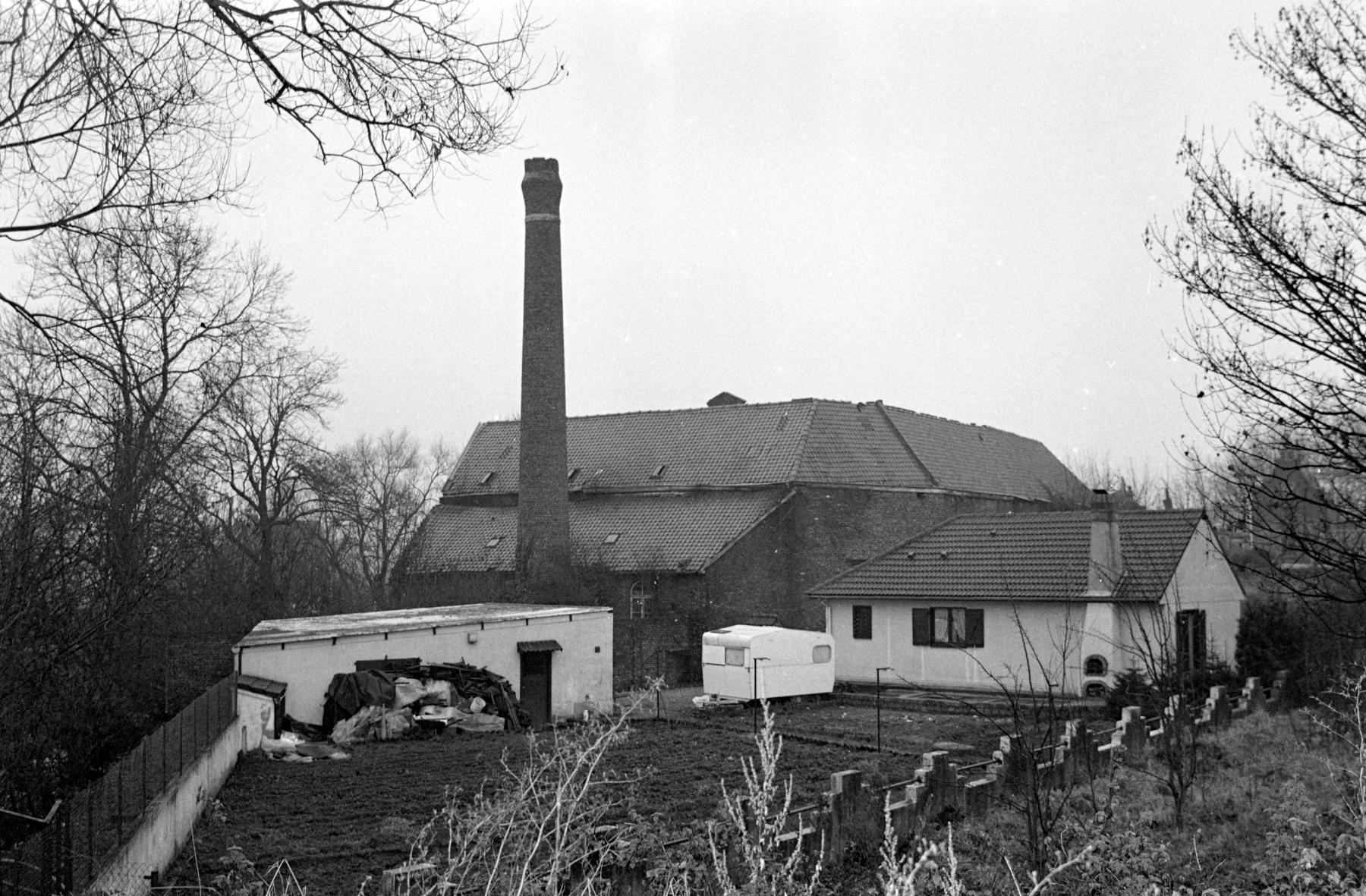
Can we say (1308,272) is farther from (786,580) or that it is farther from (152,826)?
(786,580)

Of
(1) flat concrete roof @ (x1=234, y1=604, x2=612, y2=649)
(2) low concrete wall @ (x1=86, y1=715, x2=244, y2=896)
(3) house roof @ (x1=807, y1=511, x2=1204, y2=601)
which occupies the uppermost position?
(3) house roof @ (x1=807, y1=511, x2=1204, y2=601)

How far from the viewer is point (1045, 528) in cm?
3203

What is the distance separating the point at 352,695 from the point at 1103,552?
706 inches

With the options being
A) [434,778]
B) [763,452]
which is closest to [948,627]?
[763,452]

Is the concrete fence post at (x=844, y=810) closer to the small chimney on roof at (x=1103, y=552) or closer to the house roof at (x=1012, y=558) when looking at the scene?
the house roof at (x=1012, y=558)

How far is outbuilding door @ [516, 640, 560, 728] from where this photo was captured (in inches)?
1094

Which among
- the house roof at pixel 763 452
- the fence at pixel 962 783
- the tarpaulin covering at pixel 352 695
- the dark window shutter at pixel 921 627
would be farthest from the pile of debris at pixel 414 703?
the house roof at pixel 763 452

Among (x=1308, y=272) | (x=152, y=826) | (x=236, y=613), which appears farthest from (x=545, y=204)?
(x=1308, y=272)

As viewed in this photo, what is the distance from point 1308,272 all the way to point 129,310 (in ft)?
30.1

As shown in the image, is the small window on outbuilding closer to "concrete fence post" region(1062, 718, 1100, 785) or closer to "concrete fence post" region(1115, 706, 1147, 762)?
"concrete fence post" region(1115, 706, 1147, 762)

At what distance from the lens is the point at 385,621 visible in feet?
89.0

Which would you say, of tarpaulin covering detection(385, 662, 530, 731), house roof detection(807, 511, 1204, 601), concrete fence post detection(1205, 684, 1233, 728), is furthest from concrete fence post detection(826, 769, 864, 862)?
house roof detection(807, 511, 1204, 601)

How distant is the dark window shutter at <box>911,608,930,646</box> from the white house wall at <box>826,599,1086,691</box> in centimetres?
15

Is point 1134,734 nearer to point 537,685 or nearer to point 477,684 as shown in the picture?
point 477,684
